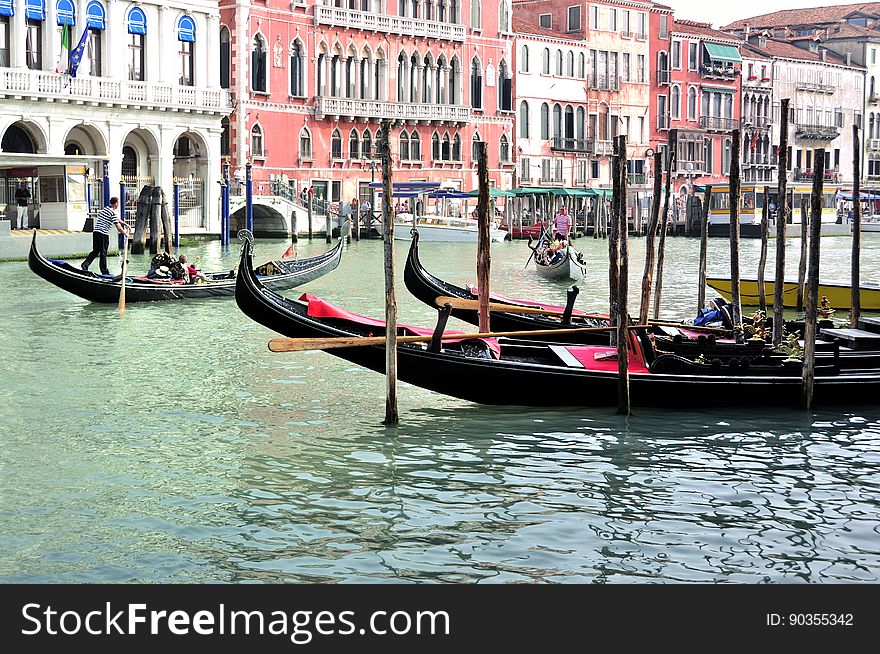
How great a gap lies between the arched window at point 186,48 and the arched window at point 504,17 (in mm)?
10590

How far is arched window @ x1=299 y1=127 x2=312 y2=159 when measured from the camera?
31.6 metres

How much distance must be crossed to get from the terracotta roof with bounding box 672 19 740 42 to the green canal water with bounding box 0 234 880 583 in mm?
34292

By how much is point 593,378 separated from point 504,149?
2949cm

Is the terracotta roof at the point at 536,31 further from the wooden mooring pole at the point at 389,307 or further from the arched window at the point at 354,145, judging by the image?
the wooden mooring pole at the point at 389,307

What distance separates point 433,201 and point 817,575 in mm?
29691

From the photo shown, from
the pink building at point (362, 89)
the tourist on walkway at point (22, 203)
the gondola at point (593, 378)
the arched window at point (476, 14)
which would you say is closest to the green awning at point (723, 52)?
the pink building at point (362, 89)

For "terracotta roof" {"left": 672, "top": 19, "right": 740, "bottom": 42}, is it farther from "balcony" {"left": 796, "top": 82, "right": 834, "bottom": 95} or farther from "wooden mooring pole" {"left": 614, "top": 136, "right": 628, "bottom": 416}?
"wooden mooring pole" {"left": 614, "top": 136, "right": 628, "bottom": 416}

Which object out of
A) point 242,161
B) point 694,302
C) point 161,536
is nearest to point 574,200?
point 242,161

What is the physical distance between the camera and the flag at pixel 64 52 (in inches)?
976

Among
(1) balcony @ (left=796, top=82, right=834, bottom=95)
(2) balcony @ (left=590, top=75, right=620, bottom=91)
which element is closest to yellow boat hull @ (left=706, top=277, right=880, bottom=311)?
(2) balcony @ (left=590, top=75, right=620, bottom=91)

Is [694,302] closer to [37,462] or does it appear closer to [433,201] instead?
[37,462]

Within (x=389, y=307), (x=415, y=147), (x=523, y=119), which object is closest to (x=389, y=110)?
(x=415, y=147)

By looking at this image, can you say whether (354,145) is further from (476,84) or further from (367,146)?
(476,84)

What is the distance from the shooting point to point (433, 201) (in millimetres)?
34312
